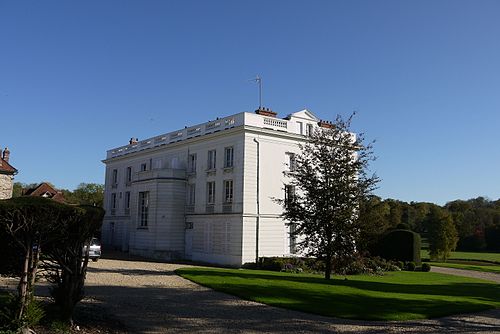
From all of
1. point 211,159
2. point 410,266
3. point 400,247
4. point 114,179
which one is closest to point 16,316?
point 211,159

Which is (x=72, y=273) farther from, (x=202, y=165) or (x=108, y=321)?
(x=202, y=165)

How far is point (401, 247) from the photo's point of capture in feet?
123

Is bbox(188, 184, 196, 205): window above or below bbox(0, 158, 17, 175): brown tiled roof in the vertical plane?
below

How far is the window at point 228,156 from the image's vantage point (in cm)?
3070

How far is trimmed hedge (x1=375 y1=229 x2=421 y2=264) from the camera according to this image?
36.9m

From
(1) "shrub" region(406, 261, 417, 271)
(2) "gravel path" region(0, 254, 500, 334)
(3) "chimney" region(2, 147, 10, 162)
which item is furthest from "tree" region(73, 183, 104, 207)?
(2) "gravel path" region(0, 254, 500, 334)

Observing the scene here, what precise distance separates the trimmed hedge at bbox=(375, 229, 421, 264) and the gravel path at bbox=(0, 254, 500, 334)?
2168cm

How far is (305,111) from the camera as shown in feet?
108

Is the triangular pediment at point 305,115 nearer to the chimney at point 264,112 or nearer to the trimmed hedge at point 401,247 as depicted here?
the chimney at point 264,112

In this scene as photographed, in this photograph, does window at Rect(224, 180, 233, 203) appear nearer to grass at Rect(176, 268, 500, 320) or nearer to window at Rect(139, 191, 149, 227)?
window at Rect(139, 191, 149, 227)

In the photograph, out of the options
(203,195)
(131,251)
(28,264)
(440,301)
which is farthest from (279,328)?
(131,251)

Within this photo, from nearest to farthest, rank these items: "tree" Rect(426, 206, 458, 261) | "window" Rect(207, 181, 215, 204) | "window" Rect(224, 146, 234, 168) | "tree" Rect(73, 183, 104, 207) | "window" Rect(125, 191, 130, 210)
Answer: "window" Rect(224, 146, 234, 168)
"window" Rect(207, 181, 215, 204)
"window" Rect(125, 191, 130, 210)
"tree" Rect(426, 206, 458, 261)
"tree" Rect(73, 183, 104, 207)

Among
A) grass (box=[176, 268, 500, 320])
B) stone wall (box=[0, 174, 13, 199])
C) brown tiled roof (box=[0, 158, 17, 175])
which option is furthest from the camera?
brown tiled roof (box=[0, 158, 17, 175])

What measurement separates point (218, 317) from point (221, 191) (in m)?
19.4
